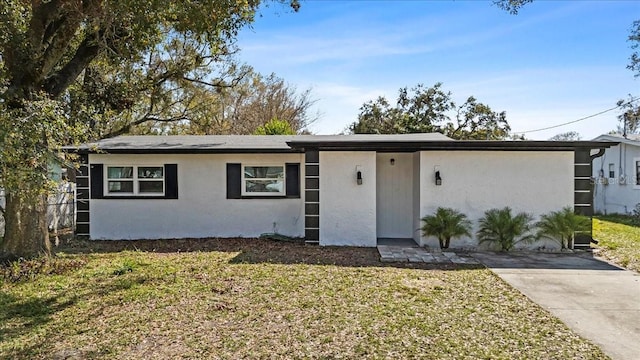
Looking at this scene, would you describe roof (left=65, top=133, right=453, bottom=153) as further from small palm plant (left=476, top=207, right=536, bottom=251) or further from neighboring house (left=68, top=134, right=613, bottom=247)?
small palm plant (left=476, top=207, right=536, bottom=251)

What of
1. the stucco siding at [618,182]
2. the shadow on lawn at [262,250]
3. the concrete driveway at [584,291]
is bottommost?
the concrete driveway at [584,291]

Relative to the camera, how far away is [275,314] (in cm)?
523

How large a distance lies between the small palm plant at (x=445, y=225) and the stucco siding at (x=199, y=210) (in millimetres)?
3463

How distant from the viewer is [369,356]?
4.02 metres

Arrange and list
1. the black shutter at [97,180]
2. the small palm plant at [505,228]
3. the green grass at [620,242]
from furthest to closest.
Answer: the black shutter at [97,180] → the small palm plant at [505,228] → the green grass at [620,242]

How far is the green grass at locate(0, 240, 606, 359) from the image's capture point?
4.22m

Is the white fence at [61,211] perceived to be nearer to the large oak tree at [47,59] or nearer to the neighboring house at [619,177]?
the large oak tree at [47,59]

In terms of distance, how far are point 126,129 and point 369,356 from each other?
1974 cm

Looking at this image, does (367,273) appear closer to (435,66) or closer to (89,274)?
(89,274)

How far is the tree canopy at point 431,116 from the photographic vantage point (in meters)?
A: 29.2

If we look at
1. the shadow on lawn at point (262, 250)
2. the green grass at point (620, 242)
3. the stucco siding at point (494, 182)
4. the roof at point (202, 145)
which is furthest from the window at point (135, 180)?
the green grass at point (620, 242)

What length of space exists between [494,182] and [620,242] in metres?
3.93

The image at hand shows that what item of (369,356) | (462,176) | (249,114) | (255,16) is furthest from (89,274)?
(249,114)

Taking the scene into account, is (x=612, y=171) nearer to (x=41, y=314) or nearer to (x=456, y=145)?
(x=456, y=145)
